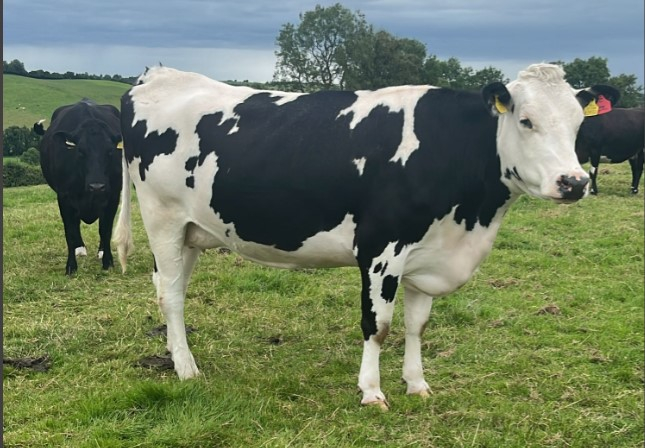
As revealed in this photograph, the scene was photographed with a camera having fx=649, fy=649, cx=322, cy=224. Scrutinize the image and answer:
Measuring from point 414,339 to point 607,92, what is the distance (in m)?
2.25

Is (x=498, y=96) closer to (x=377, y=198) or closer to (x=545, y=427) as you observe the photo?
(x=377, y=198)

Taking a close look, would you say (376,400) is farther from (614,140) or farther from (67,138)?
(614,140)

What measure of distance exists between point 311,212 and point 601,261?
5.49m

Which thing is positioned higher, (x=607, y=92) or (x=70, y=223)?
(x=607, y=92)

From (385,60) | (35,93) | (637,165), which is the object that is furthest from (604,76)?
(35,93)

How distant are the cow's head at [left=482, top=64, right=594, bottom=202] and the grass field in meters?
1.58

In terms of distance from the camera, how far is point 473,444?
3.98 metres

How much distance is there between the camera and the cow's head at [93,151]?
808cm

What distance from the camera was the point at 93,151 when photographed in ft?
27.0

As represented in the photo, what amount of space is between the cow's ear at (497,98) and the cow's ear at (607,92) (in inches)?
27.7

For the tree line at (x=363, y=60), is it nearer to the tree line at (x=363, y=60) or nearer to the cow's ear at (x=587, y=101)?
the tree line at (x=363, y=60)

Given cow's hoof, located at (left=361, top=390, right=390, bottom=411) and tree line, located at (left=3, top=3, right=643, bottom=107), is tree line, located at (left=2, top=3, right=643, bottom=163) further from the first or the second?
cow's hoof, located at (left=361, top=390, right=390, bottom=411)

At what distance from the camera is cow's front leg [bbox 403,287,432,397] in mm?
4809

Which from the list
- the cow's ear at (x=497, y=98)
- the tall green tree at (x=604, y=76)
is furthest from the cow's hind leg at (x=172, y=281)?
the tall green tree at (x=604, y=76)
